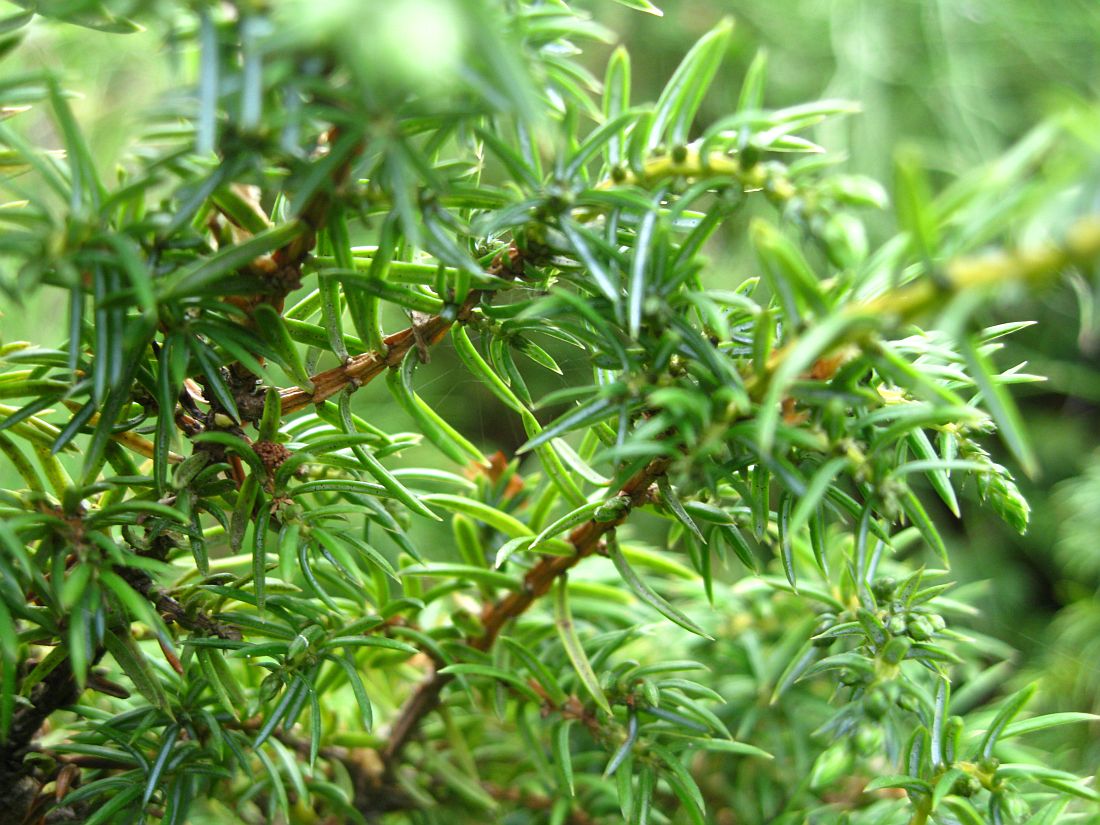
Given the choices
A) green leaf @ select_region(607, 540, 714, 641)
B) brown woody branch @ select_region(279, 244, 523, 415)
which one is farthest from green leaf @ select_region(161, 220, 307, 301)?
green leaf @ select_region(607, 540, 714, 641)

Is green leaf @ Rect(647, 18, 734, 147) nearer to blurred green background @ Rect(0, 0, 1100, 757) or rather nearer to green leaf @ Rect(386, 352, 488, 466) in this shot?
green leaf @ Rect(386, 352, 488, 466)

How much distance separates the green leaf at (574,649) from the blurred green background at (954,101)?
22.5 inches

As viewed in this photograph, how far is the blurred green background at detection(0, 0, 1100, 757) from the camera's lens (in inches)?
41.2

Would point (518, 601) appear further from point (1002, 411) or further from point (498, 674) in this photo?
point (1002, 411)

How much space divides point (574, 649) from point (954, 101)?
1.08m

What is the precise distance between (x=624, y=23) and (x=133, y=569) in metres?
1.28

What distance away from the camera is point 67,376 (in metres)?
0.29

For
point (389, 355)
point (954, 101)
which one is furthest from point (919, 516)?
point (954, 101)

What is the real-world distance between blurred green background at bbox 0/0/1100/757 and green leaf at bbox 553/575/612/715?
57cm

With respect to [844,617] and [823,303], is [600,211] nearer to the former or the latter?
[823,303]

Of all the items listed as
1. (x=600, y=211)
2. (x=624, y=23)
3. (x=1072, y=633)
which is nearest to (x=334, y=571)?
(x=600, y=211)

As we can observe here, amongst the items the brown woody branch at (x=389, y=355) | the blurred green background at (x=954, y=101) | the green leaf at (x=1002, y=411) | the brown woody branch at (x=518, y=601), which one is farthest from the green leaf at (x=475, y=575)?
the blurred green background at (x=954, y=101)

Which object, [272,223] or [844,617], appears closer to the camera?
[272,223]

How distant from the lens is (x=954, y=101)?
3.81 feet
